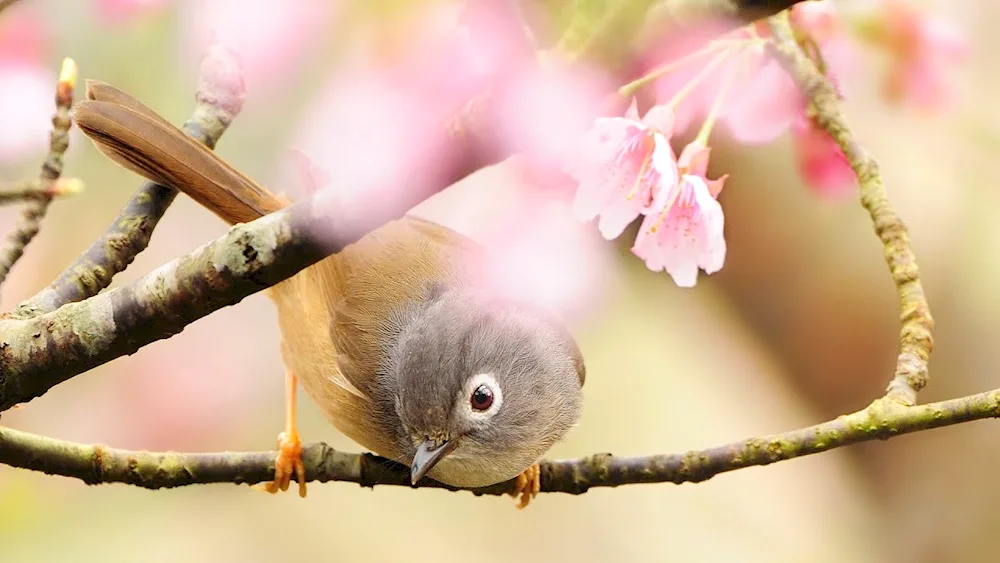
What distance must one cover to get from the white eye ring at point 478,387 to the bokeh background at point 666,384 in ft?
0.75

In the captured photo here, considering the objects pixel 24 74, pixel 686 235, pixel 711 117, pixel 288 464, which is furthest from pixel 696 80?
pixel 24 74

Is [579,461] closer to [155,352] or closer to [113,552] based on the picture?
[155,352]

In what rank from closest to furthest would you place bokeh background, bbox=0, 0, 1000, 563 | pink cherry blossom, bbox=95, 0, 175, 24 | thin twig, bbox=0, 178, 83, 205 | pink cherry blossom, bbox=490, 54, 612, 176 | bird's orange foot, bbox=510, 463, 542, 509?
1. pink cherry blossom, bbox=490, 54, 612, 176
2. thin twig, bbox=0, 178, 83, 205
3. pink cherry blossom, bbox=95, 0, 175, 24
4. bird's orange foot, bbox=510, 463, 542, 509
5. bokeh background, bbox=0, 0, 1000, 563

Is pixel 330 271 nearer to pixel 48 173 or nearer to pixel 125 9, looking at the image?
pixel 125 9

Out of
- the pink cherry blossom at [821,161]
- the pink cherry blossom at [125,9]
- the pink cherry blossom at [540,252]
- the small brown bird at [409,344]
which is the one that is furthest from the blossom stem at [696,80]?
the pink cherry blossom at [125,9]

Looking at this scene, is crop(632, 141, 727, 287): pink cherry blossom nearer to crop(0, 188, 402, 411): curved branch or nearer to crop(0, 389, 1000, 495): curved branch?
crop(0, 389, 1000, 495): curved branch

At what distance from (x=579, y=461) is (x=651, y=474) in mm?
134

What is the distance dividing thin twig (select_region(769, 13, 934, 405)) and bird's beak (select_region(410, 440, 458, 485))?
0.51 metres

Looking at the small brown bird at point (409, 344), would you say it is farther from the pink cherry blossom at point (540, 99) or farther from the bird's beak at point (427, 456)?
the pink cherry blossom at point (540, 99)

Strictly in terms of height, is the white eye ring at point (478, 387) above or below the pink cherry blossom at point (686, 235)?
below

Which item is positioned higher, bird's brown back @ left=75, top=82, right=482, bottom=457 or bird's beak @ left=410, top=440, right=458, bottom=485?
bird's brown back @ left=75, top=82, right=482, bottom=457

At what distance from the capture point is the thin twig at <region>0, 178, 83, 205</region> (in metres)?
0.70

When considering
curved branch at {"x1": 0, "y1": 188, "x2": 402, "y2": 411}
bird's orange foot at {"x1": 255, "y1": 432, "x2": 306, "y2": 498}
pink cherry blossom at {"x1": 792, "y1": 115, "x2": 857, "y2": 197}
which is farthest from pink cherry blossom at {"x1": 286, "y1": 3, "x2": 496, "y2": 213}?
pink cherry blossom at {"x1": 792, "y1": 115, "x2": 857, "y2": 197}

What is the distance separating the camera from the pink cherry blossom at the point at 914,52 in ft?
3.78
